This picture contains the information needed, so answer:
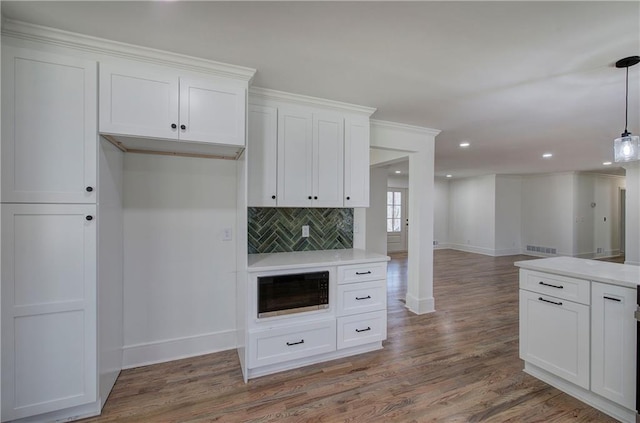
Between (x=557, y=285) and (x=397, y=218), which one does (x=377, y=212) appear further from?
(x=557, y=285)

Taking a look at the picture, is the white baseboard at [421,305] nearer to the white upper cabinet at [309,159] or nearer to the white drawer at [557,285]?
the white drawer at [557,285]

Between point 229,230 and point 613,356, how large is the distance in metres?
3.09

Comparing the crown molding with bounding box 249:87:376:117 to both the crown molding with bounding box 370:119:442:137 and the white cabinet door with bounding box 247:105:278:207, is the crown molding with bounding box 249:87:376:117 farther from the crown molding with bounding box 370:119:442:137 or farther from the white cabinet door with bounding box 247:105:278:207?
the crown molding with bounding box 370:119:442:137

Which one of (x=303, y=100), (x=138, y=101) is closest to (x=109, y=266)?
(x=138, y=101)

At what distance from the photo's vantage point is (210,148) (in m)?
2.37

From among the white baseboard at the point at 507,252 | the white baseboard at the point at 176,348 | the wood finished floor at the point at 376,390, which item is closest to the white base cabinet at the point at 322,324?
the wood finished floor at the point at 376,390

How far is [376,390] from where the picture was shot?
2193mm

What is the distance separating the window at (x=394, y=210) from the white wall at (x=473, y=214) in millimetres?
1929

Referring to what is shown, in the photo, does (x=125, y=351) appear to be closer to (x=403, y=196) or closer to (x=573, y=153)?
(x=573, y=153)

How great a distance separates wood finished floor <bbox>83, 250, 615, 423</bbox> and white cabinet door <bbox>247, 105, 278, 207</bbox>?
5.05ft

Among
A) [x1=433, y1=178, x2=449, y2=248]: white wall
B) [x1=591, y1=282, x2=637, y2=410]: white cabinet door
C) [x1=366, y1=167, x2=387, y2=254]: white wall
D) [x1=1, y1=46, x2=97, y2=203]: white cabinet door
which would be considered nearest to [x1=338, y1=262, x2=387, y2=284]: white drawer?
[x1=591, y1=282, x2=637, y2=410]: white cabinet door

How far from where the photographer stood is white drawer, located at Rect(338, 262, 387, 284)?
8.50 feet

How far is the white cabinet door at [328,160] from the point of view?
283cm

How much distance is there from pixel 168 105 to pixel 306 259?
1.67 meters
